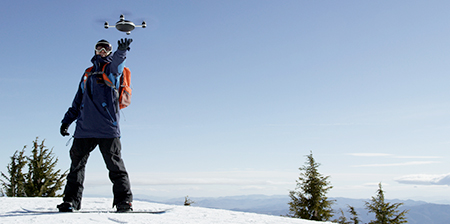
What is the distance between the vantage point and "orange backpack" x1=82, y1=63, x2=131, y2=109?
5.03 meters

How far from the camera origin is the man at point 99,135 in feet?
16.2

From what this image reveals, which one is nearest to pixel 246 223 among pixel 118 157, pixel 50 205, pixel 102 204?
pixel 118 157

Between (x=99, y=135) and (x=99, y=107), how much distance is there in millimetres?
438

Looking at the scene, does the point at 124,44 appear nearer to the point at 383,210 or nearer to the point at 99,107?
the point at 99,107

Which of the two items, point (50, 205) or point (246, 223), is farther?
point (50, 205)

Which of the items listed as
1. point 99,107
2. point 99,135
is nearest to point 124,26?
point 99,107

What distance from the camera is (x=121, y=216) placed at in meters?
4.28

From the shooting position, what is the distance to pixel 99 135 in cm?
495

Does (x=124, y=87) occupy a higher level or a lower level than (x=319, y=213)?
higher

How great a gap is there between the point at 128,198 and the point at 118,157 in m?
0.66

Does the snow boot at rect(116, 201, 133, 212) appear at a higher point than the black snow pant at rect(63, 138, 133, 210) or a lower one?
lower

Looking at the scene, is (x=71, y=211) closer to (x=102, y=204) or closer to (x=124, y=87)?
(x=102, y=204)

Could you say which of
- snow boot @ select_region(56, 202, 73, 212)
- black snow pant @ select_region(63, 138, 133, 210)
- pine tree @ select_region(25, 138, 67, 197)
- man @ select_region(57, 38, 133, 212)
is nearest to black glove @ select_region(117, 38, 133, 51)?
man @ select_region(57, 38, 133, 212)

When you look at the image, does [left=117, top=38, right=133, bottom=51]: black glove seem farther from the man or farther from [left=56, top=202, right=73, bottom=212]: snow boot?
[left=56, top=202, right=73, bottom=212]: snow boot
